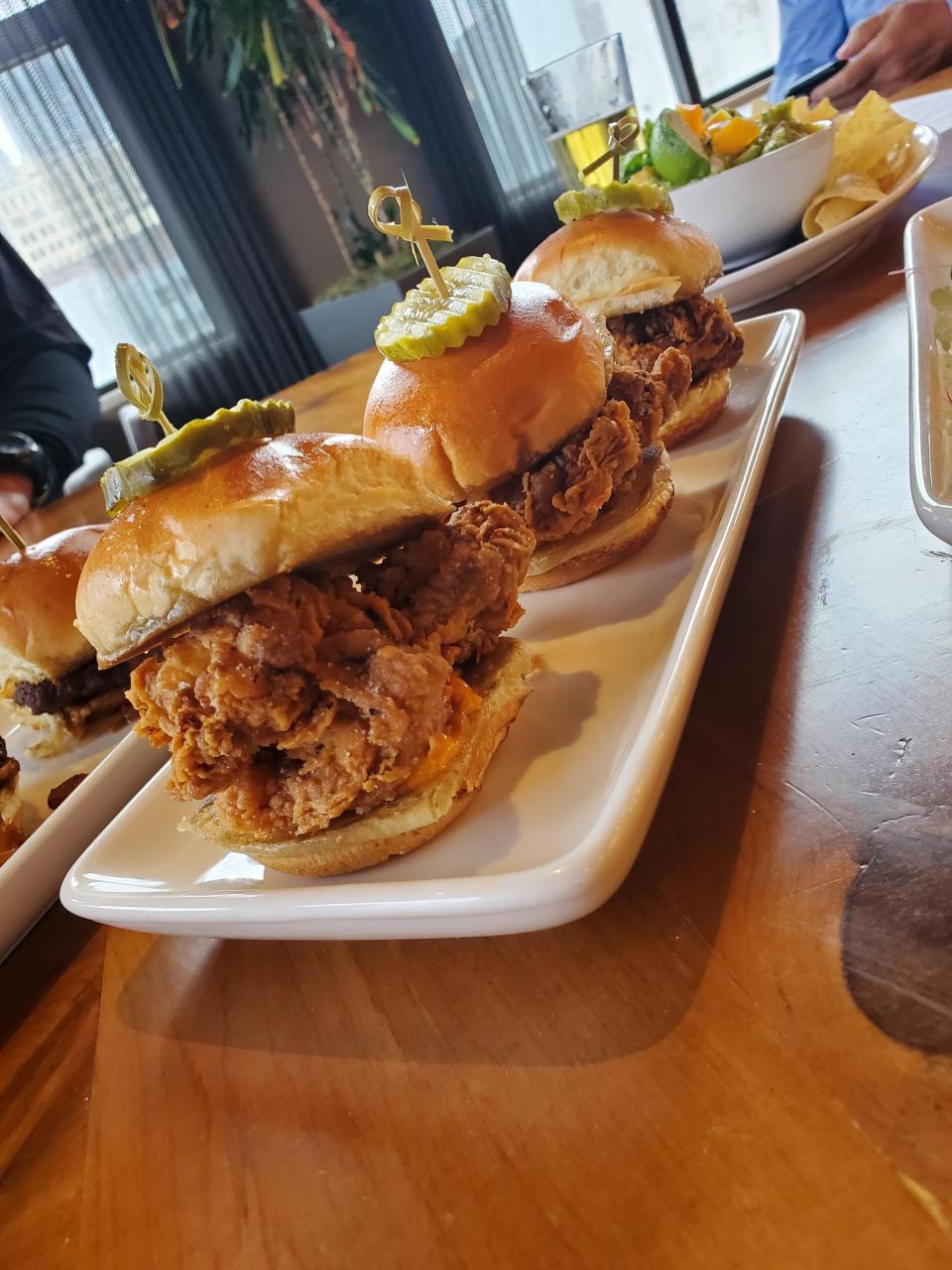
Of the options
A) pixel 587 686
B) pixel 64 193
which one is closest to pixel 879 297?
pixel 587 686

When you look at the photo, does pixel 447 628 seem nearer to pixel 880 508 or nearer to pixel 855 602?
pixel 855 602

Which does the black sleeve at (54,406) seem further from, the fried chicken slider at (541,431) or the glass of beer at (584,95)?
the fried chicken slider at (541,431)

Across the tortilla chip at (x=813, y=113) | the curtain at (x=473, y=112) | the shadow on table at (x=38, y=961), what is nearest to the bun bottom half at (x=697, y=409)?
the tortilla chip at (x=813, y=113)

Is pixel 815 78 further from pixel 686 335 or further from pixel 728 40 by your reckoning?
pixel 728 40

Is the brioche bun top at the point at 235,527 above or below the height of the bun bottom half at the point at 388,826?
above

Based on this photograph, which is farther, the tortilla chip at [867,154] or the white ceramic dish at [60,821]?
the tortilla chip at [867,154]

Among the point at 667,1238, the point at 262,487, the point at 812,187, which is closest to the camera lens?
the point at 667,1238

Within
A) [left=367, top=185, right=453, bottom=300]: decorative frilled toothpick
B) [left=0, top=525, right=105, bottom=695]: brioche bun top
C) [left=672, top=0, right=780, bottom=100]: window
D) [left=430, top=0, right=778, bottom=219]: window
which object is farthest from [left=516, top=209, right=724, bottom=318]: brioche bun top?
[left=672, top=0, right=780, bottom=100]: window
